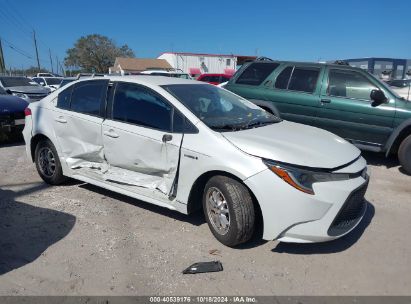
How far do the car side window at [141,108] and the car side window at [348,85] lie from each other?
3.74 metres

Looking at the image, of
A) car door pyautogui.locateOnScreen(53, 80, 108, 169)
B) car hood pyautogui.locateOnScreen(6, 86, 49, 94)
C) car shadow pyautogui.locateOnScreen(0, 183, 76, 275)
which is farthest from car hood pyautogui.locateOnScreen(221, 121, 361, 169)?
car hood pyautogui.locateOnScreen(6, 86, 49, 94)

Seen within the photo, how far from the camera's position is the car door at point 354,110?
5938 millimetres

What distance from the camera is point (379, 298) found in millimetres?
2756

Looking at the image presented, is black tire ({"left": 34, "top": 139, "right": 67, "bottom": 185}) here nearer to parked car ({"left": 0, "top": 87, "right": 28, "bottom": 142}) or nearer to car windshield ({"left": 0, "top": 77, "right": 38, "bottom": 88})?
parked car ({"left": 0, "top": 87, "right": 28, "bottom": 142})

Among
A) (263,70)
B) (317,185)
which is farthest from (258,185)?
(263,70)

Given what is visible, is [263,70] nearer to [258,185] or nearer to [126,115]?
[126,115]

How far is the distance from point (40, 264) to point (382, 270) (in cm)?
305

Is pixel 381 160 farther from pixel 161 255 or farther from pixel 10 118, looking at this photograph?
pixel 10 118

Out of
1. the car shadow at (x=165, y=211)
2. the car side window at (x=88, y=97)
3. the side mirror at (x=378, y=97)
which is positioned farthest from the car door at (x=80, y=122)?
the side mirror at (x=378, y=97)

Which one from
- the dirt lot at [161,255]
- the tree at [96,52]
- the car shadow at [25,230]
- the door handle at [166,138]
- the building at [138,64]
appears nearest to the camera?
the dirt lot at [161,255]

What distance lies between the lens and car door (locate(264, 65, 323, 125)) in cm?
649

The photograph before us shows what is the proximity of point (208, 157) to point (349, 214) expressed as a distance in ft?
4.62

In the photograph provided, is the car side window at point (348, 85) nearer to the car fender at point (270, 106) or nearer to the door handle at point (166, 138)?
the car fender at point (270, 106)

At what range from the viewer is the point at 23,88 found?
14.0m
